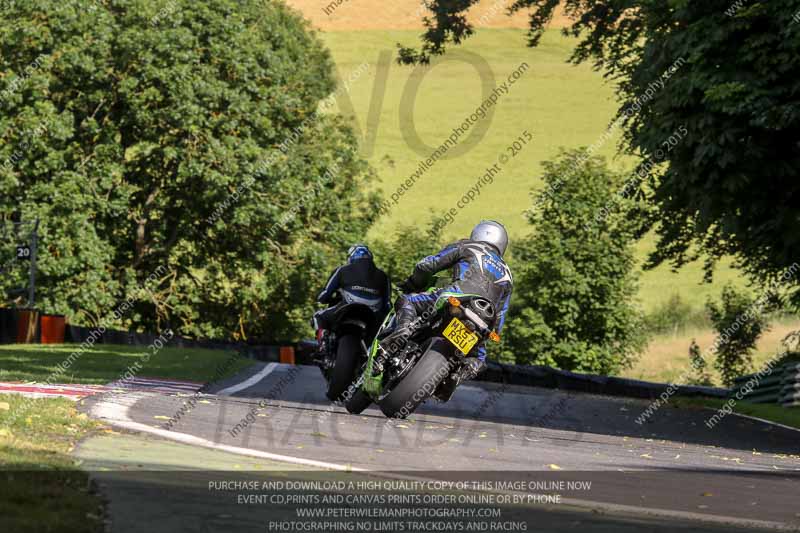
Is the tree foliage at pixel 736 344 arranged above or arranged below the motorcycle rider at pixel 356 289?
below

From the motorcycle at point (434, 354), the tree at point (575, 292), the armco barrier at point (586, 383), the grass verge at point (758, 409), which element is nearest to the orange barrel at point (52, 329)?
the armco barrier at point (586, 383)

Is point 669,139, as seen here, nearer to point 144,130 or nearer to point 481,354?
point 481,354

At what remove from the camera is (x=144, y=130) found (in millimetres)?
38375

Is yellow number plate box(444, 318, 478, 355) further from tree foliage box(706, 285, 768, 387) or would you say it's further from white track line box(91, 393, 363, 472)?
tree foliage box(706, 285, 768, 387)

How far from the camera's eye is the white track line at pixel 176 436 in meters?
8.02

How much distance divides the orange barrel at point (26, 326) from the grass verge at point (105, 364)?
67.6 inches

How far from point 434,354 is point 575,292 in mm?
36003

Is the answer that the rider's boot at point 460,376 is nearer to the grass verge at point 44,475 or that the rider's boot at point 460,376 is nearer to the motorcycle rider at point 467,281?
the motorcycle rider at point 467,281

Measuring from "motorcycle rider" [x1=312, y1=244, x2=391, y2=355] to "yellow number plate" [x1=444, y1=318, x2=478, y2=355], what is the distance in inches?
93.6

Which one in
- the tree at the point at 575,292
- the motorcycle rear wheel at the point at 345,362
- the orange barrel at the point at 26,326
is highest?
the motorcycle rear wheel at the point at 345,362

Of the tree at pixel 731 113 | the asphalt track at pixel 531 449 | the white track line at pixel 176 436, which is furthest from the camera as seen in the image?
the tree at pixel 731 113

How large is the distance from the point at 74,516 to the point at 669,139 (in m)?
12.9

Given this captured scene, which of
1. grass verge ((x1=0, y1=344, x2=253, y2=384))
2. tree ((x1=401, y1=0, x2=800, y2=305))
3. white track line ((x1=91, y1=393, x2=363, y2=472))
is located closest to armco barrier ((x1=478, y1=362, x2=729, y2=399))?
grass verge ((x1=0, y1=344, x2=253, y2=384))

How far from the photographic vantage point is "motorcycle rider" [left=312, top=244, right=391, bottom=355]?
12.7m
